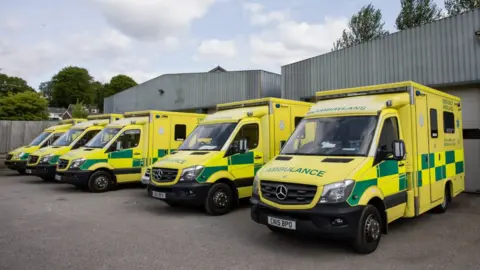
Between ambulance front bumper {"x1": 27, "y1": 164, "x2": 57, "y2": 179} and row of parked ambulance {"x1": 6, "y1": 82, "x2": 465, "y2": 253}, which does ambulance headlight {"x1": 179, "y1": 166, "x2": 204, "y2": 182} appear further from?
ambulance front bumper {"x1": 27, "y1": 164, "x2": 57, "y2": 179}

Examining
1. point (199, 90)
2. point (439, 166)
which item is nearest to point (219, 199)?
point (439, 166)

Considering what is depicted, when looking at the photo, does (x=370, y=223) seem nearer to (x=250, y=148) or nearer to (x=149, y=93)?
(x=250, y=148)

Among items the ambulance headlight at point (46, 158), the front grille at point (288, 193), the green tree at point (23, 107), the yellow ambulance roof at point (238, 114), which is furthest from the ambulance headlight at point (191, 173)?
the green tree at point (23, 107)

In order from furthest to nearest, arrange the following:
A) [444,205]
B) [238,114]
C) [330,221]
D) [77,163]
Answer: [77,163], [238,114], [444,205], [330,221]

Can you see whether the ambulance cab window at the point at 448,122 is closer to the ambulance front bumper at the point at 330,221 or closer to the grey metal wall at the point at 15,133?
the ambulance front bumper at the point at 330,221

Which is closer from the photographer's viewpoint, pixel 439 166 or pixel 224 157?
pixel 439 166

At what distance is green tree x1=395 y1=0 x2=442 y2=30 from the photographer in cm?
2984

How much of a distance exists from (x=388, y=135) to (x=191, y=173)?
390 centimetres

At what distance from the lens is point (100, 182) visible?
1122 centimetres

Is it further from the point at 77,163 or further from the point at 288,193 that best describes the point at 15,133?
the point at 288,193

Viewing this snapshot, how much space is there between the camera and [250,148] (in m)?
8.36

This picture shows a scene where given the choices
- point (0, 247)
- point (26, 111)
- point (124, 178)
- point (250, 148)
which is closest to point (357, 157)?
point (250, 148)

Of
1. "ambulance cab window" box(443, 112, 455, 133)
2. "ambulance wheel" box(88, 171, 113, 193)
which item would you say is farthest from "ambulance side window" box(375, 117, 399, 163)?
"ambulance wheel" box(88, 171, 113, 193)

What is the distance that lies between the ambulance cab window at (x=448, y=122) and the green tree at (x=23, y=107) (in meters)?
36.6
